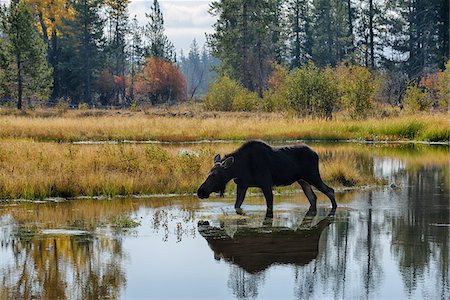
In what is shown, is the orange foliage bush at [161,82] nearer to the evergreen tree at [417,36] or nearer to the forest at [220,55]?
the forest at [220,55]

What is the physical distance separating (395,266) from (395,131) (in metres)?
29.7

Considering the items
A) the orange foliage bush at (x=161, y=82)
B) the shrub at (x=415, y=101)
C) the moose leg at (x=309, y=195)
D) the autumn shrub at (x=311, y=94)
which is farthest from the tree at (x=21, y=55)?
the moose leg at (x=309, y=195)

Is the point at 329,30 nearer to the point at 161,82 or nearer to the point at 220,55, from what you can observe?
the point at 220,55

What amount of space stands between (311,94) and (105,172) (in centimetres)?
2914

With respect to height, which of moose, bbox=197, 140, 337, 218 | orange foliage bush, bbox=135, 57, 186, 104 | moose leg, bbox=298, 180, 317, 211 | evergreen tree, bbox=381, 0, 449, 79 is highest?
evergreen tree, bbox=381, 0, 449, 79

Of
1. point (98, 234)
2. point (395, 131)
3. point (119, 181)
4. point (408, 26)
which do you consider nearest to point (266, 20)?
point (408, 26)

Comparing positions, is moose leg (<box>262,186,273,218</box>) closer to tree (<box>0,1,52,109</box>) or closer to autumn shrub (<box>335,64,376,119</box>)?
autumn shrub (<box>335,64,376,119</box>)

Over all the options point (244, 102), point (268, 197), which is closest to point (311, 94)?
point (244, 102)

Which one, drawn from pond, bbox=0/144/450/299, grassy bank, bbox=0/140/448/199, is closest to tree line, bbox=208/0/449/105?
grassy bank, bbox=0/140/448/199

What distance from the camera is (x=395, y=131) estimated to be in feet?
129

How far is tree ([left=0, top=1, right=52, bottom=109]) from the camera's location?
5231cm

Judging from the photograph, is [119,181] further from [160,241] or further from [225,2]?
[225,2]

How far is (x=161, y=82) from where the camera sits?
7381 cm

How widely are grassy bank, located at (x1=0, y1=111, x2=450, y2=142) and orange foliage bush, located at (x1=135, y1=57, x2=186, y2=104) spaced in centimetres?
3168
